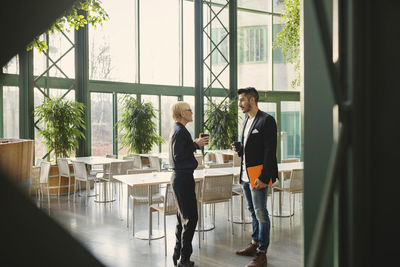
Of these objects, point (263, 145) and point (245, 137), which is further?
point (245, 137)

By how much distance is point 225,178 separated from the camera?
16.4ft

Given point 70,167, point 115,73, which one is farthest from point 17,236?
point 115,73

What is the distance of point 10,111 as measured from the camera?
8.80m

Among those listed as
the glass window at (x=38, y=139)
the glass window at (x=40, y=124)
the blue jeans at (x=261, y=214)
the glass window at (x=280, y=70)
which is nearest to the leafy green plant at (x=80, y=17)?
the blue jeans at (x=261, y=214)

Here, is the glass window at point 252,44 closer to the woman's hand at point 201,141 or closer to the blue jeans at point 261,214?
the woman's hand at point 201,141

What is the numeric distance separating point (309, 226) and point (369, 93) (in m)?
0.59

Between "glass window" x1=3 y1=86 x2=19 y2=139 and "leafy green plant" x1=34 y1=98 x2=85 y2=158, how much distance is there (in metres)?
0.62

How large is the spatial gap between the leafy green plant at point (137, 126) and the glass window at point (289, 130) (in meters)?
5.60

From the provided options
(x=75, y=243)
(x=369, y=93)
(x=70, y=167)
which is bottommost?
(x=70, y=167)

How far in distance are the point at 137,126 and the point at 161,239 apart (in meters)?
5.47

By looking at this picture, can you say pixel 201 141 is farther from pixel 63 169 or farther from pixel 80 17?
pixel 63 169

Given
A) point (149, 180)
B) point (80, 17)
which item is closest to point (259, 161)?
point (149, 180)

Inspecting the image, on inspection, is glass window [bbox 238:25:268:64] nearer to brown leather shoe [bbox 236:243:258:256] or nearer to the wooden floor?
the wooden floor

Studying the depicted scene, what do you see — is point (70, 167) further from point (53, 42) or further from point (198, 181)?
point (198, 181)
